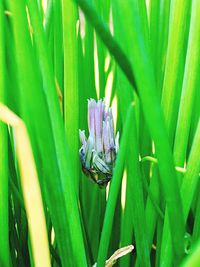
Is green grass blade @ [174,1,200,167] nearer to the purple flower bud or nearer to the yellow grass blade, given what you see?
the purple flower bud

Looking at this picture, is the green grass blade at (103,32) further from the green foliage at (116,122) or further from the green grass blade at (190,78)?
the green grass blade at (190,78)

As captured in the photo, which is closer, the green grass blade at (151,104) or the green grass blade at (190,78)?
the green grass blade at (151,104)

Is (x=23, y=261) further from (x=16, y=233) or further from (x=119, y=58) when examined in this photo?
(x=119, y=58)

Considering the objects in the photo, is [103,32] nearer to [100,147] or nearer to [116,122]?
[100,147]

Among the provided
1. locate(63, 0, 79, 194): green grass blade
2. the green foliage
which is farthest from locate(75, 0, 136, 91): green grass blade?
locate(63, 0, 79, 194): green grass blade

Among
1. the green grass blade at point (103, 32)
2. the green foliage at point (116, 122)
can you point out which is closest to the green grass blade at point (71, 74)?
the green foliage at point (116, 122)

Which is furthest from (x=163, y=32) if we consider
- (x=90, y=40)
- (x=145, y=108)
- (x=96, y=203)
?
(x=145, y=108)

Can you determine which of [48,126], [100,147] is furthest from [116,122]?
[48,126]
